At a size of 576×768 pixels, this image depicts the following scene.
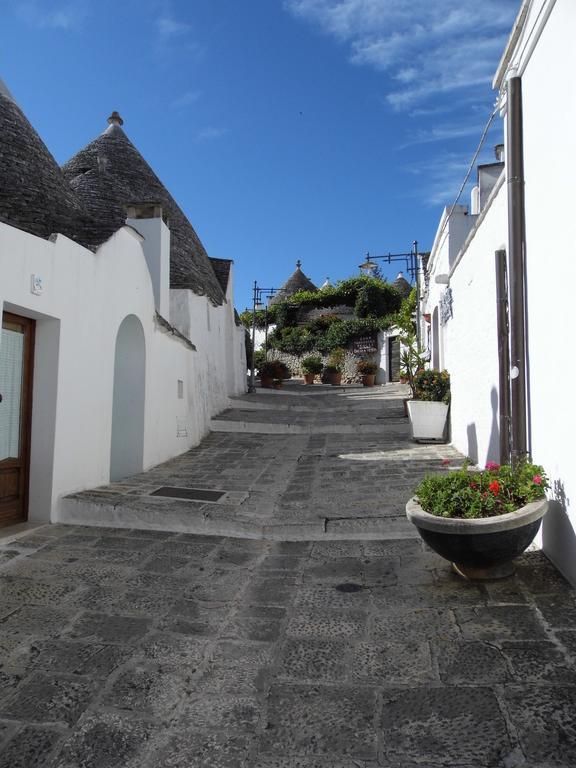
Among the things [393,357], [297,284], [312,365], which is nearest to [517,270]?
[393,357]

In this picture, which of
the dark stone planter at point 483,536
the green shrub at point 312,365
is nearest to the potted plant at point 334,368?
the green shrub at point 312,365

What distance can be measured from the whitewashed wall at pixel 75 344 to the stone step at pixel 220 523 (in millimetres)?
350

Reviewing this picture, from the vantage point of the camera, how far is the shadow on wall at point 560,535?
3324 mm

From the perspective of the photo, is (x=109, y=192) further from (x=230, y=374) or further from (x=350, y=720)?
(x=350, y=720)

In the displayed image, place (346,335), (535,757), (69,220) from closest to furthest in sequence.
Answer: (535,757) → (69,220) → (346,335)

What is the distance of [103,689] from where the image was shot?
2439mm

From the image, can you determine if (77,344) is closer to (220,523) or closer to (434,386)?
(220,523)

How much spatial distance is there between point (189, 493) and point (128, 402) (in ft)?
7.07

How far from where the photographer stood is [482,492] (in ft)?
11.4

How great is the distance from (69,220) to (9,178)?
3.46 feet

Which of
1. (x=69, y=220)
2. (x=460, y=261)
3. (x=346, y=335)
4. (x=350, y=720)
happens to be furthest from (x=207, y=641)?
(x=346, y=335)

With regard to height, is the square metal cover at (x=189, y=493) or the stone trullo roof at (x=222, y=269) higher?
the stone trullo roof at (x=222, y=269)

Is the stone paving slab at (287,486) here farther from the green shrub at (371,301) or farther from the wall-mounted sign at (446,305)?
the green shrub at (371,301)

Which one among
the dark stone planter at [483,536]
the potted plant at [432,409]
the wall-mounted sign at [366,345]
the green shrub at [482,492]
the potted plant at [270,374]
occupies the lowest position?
the dark stone planter at [483,536]
